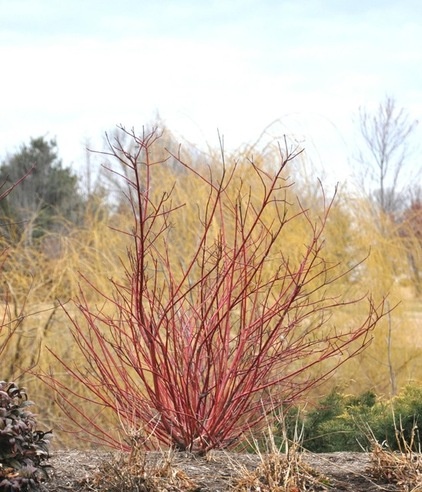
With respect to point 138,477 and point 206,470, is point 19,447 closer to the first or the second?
point 138,477

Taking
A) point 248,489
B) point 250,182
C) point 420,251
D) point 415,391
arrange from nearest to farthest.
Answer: point 248,489 → point 415,391 → point 250,182 → point 420,251

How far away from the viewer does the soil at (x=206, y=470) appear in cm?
363

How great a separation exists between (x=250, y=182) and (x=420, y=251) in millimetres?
2954

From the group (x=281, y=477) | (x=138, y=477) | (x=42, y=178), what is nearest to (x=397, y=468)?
(x=281, y=477)

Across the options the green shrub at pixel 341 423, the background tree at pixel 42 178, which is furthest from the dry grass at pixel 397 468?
the background tree at pixel 42 178

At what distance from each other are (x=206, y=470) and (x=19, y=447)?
93 centimetres

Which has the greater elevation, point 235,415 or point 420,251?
point 420,251

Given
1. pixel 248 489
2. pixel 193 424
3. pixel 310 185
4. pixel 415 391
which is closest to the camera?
pixel 248 489

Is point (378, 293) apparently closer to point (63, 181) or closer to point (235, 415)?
point (235, 415)

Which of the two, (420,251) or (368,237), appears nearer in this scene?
(368,237)

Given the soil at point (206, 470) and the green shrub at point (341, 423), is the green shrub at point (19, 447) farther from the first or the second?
the green shrub at point (341, 423)

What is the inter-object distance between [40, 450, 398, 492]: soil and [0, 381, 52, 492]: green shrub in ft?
0.48

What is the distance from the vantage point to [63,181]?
2688 centimetres

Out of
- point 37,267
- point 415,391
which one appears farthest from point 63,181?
point 415,391
